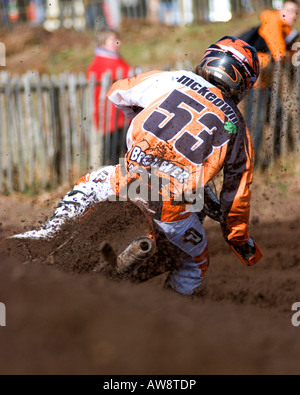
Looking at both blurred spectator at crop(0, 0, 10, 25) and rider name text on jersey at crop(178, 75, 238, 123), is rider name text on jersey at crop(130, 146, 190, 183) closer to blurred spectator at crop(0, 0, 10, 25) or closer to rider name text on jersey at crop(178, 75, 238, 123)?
rider name text on jersey at crop(178, 75, 238, 123)

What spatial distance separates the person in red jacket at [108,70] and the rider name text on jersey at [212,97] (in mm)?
4242

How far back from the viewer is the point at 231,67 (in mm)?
4234

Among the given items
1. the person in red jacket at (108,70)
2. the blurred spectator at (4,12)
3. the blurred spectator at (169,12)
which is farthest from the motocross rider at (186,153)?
the blurred spectator at (4,12)

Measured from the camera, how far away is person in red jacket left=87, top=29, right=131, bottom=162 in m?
8.27

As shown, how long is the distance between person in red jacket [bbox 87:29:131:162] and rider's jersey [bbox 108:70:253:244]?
13.8ft

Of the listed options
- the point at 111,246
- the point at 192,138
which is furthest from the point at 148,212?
the point at 192,138

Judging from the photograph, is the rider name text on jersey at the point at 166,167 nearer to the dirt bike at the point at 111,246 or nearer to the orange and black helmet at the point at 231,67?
the dirt bike at the point at 111,246

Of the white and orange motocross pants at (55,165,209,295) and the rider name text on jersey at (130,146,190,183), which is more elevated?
the rider name text on jersey at (130,146,190,183)

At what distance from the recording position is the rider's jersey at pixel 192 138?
4094mm

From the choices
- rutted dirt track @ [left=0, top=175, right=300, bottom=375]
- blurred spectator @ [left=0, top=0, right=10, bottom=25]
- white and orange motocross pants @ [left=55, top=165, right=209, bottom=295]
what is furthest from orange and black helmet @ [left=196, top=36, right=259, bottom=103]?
blurred spectator @ [left=0, top=0, right=10, bottom=25]

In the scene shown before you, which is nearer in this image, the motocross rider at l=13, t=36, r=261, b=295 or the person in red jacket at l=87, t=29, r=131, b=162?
the motocross rider at l=13, t=36, r=261, b=295

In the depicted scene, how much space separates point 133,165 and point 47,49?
1611cm

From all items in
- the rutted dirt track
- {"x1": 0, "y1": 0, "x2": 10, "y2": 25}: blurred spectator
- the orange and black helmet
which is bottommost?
{"x1": 0, "y1": 0, "x2": 10, "y2": 25}: blurred spectator

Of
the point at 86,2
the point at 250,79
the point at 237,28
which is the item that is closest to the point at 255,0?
the point at 237,28
